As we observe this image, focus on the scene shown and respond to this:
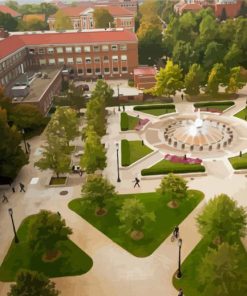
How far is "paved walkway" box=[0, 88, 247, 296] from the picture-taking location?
28234 mm

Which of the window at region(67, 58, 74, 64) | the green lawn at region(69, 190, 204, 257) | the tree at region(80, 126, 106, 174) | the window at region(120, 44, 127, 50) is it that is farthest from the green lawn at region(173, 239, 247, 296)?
the window at region(67, 58, 74, 64)

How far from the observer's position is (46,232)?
30.2 m

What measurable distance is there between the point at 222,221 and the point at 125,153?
22.6m

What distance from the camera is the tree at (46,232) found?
3016cm

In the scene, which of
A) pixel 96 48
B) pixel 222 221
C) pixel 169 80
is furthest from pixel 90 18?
pixel 222 221

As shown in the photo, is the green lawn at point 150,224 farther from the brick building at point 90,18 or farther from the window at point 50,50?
the brick building at point 90,18

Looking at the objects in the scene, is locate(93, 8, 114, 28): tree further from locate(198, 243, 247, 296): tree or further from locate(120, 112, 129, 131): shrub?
locate(198, 243, 247, 296): tree

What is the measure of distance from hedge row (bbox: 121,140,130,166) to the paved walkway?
1332mm

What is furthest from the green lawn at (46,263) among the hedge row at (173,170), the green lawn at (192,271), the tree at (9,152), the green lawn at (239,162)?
the green lawn at (239,162)

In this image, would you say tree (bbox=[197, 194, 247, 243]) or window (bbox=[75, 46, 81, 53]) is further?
window (bbox=[75, 46, 81, 53])

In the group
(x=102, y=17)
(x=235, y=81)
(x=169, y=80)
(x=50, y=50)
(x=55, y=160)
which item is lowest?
(x=55, y=160)

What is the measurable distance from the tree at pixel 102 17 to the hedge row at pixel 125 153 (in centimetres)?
8862

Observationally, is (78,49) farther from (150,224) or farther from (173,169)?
(150,224)

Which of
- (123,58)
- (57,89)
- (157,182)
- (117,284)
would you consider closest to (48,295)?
(117,284)
